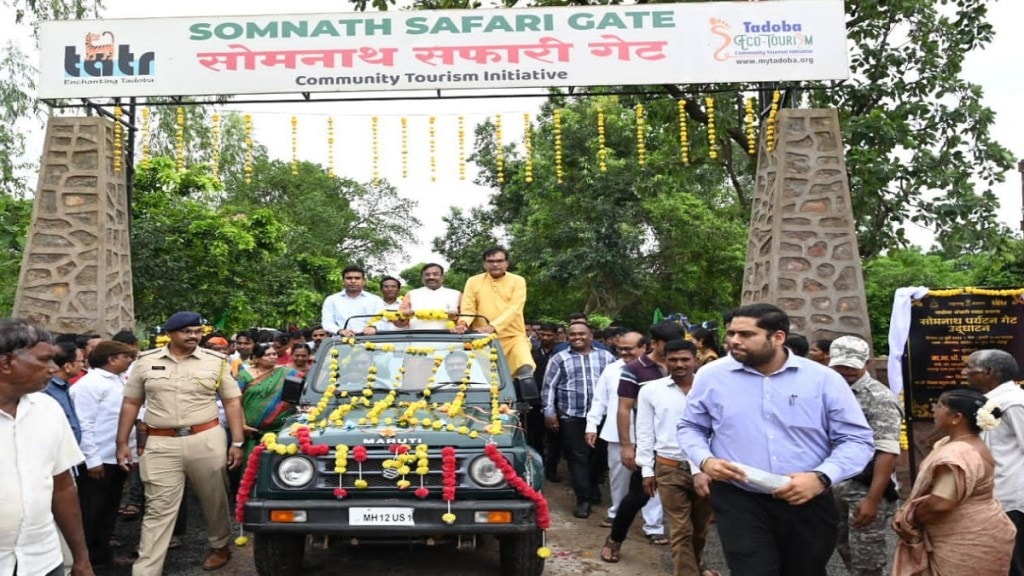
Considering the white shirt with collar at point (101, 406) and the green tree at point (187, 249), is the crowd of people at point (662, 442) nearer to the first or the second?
the white shirt with collar at point (101, 406)

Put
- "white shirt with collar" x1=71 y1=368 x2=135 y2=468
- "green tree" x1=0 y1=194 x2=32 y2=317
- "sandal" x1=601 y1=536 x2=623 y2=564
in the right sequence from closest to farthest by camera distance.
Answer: "white shirt with collar" x1=71 y1=368 x2=135 y2=468, "sandal" x1=601 y1=536 x2=623 y2=564, "green tree" x1=0 y1=194 x2=32 y2=317

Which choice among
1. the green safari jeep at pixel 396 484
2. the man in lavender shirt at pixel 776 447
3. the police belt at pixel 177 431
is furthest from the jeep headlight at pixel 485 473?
the police belt at pixel 177 431

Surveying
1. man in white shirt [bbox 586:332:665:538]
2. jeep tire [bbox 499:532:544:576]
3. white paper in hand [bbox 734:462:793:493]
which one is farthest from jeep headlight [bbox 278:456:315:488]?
man in white shirt [bbox 586:332:665:538]

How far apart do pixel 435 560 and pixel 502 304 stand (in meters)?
2.56

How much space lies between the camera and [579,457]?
26.5ft

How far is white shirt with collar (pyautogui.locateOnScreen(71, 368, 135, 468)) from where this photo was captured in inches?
242

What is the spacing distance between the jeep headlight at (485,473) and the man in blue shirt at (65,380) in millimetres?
2533

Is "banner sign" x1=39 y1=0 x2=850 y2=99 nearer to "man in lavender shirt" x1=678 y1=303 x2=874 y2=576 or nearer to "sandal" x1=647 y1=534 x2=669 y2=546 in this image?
"sandal" x1=647 y1=534 x2=669 y2=546

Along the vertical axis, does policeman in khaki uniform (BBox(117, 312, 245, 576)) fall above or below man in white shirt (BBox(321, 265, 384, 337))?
below

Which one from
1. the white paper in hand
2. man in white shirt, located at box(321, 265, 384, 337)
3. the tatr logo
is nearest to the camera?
the white paper in hand

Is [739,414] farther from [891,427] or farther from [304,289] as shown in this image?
[304,289]

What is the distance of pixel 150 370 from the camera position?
5895 millimetres

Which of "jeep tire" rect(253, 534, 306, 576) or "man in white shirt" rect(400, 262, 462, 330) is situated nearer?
"jeep tire" rect(253, 534, 306, 576)

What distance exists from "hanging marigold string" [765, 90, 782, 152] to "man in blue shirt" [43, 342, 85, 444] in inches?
290
